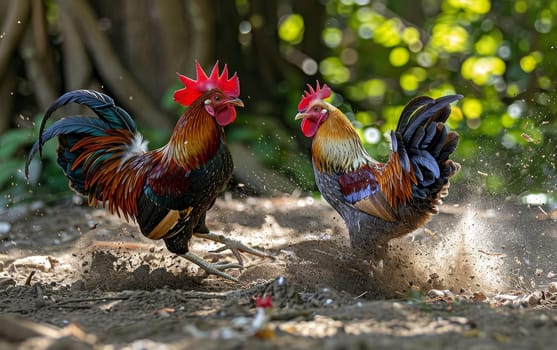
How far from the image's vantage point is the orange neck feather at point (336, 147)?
543cm

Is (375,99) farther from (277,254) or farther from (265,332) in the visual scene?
(265,332)

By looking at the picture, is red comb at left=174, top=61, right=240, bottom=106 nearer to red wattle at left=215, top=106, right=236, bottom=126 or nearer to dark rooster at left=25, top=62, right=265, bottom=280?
dark rooster at left=25, top=62, right=265, bottom=280

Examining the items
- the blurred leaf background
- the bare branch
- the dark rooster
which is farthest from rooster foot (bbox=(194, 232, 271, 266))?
the bare branch

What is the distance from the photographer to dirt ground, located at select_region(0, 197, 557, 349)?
3.25m

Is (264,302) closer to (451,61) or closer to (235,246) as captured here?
(235,246)

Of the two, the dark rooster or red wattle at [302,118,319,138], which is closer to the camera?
the dark rooster

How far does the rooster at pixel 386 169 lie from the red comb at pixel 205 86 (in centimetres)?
64

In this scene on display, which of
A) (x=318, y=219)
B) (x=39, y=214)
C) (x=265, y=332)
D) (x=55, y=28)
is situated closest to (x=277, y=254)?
(x=318, y=219)

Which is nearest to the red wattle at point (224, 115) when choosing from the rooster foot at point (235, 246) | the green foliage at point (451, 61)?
the rooster foot at point (235, 246)

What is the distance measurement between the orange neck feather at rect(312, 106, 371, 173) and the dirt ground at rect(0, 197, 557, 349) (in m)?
0.69

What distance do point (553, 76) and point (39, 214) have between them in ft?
24.5

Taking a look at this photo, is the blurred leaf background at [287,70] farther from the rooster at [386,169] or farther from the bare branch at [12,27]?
the rooster at [386,169]

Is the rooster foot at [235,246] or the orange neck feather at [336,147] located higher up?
the orange neck feather at [336,147]

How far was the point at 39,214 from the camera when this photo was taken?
313 inches
